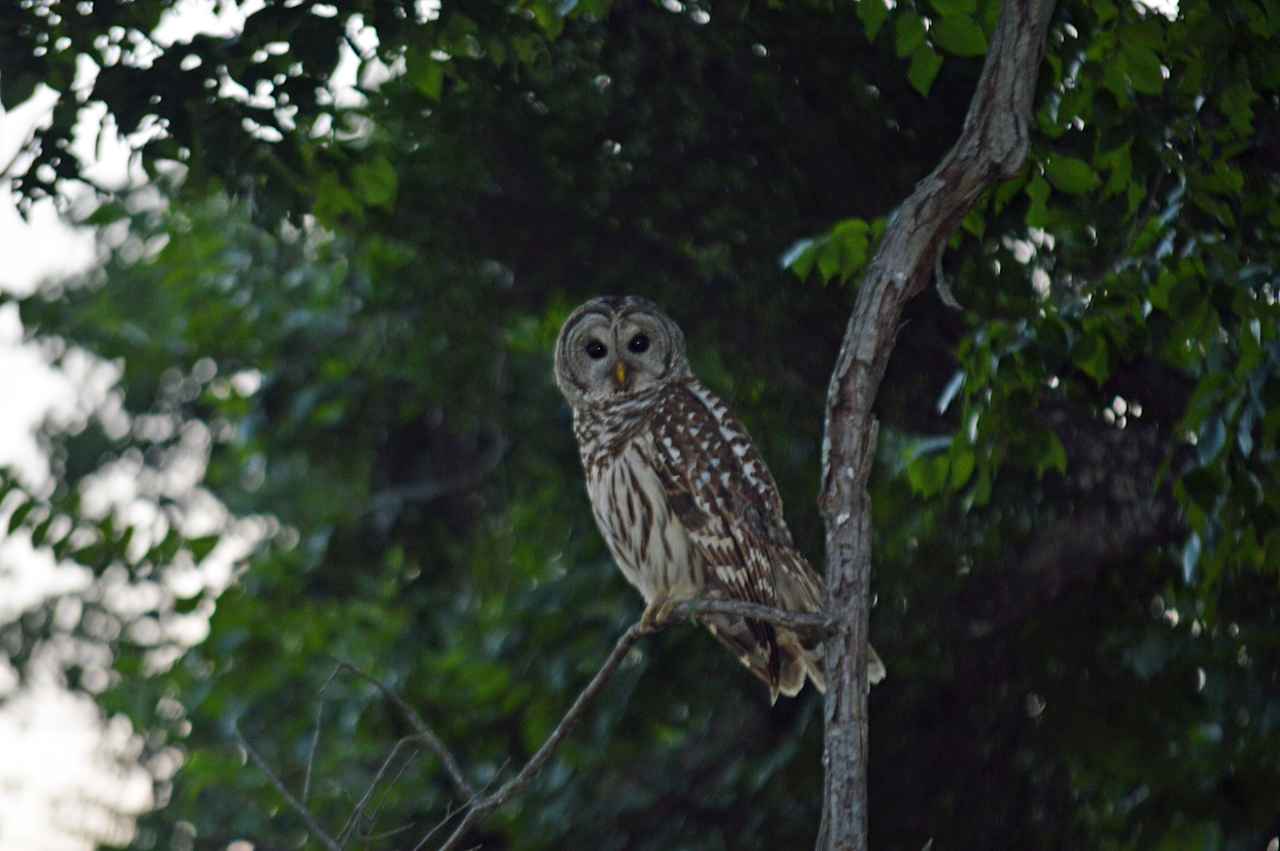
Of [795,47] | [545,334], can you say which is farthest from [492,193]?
[795,47]

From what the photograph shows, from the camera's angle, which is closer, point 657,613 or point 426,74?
point 657,613

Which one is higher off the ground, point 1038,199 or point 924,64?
point 924,64

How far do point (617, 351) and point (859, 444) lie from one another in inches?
56.7

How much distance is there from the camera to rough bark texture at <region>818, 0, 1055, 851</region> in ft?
8.13

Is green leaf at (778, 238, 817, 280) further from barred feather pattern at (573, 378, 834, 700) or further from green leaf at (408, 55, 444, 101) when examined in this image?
green leaf at (408, 55, 444, 101)

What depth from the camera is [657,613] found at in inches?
126

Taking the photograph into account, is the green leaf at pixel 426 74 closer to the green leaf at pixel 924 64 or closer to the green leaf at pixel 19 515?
the green leaf at pixel 924 64

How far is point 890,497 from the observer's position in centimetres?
464

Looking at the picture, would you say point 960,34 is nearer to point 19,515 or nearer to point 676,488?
point 676,488

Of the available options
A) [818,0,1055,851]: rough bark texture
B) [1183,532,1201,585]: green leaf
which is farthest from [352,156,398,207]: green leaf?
[1183,532,1201,585]: green leaf

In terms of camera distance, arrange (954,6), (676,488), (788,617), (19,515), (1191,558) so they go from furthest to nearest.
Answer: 1. (19,515)
2. (676,488)
3. (954,6)
4. (1191,558)
5. (788,617)

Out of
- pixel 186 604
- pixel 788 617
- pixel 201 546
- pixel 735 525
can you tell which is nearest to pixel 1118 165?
pixel 735 525

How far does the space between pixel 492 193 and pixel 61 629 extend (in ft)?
16.1

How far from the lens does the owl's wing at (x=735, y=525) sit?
3521 millimetres
